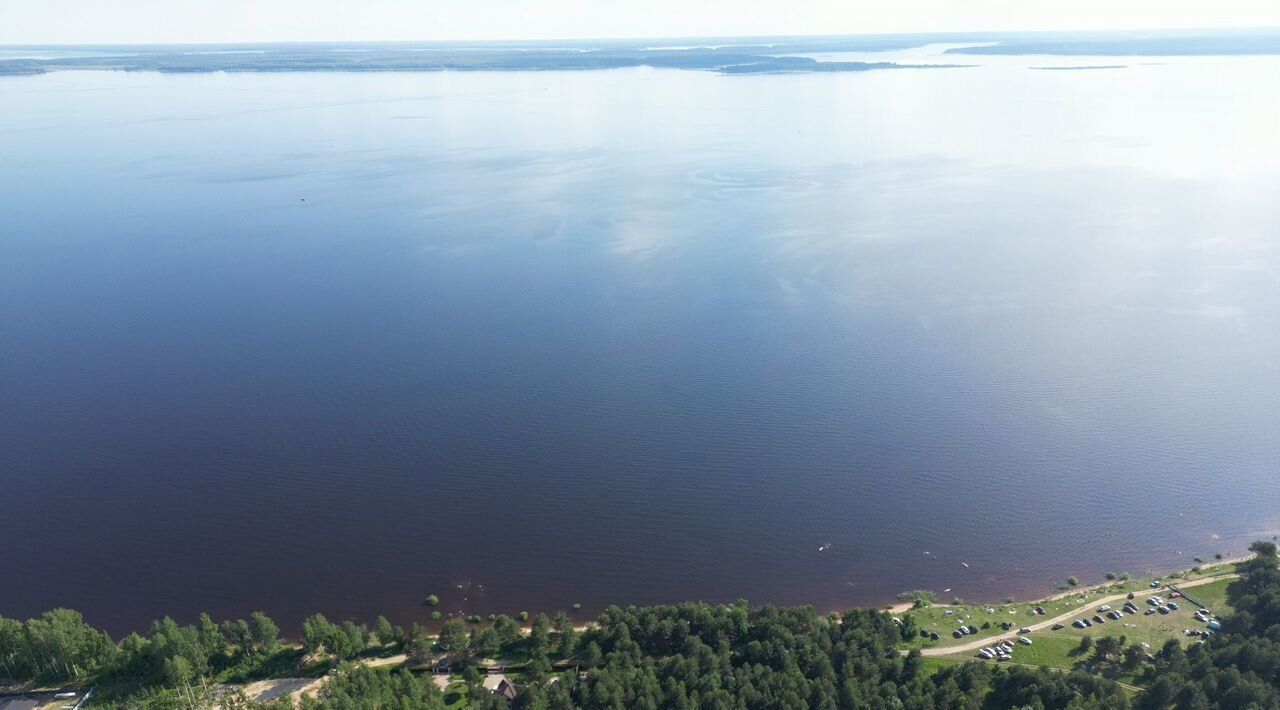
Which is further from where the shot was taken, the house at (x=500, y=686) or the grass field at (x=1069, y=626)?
the grass field at (x=1069, y=626)

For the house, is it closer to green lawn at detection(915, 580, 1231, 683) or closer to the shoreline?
the shoreline

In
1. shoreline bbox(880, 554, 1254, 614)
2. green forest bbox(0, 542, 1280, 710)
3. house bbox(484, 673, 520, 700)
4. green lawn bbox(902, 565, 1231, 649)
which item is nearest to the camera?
green forest bbox(0, 542, 1280, 710)

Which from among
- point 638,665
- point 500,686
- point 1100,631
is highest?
point 500,686

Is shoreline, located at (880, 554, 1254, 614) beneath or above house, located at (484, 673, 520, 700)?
beneath

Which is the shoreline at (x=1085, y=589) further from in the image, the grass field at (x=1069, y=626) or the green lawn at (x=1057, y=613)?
the grass field at (x=1069, y=626)

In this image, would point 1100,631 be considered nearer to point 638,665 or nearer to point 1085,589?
point 1085,589

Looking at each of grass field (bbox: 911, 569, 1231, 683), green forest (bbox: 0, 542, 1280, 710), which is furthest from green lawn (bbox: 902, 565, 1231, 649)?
green forest (bbox: 0, 542, 1280, 710)

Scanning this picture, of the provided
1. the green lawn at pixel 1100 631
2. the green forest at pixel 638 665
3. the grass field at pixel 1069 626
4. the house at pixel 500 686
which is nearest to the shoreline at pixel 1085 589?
the grass field at pixel 1069 626

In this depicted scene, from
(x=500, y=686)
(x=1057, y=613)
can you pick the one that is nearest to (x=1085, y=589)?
(x=1057, y=613)
